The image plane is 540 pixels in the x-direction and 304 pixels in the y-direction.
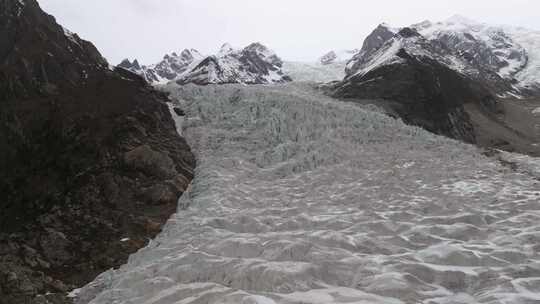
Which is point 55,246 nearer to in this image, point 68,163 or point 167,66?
point 68,163

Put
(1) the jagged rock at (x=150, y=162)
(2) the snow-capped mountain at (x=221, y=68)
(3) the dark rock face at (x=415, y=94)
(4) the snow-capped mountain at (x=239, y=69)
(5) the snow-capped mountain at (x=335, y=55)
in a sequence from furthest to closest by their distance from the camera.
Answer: (5) the snow-capped mountain at (x=335, y=55)
(2) the snow-capped mountain at (x=221, y=68)
(4) the snow-capped mountain at (x=239, y=69)
(3) the dark rock face at (x=415, y=94)
(1) the jagged rock at (x=150, y=162)

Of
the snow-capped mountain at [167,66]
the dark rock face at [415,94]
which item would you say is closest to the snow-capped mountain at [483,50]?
the snow-capped mountain at [167,66]

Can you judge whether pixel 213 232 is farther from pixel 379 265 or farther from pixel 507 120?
pixel 507 120

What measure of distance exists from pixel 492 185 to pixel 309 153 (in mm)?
7871

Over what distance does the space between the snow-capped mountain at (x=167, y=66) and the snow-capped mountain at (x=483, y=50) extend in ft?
115

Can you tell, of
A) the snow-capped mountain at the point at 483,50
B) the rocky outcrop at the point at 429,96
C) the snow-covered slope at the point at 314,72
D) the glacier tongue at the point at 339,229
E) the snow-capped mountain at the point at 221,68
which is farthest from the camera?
the snow-covered slope at the point at 314,72

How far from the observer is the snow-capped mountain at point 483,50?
91.6 m

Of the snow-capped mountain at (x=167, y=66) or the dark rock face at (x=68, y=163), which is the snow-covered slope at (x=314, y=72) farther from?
the dark rock face at (x=68, y=163)

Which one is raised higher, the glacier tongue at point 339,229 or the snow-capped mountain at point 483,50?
the snow-capped mountain at point 483,50

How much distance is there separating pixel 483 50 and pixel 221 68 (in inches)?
3350

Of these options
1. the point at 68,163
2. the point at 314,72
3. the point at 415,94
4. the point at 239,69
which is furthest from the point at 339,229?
the point at 314,72

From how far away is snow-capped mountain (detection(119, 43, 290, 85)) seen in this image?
65.1 meters

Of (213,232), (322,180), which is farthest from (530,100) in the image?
(213,232)

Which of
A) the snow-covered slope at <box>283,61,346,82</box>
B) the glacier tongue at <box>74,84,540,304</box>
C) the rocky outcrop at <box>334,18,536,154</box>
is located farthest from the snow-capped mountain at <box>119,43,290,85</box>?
the glacier tongue at <box>74,84,540,304</box>
